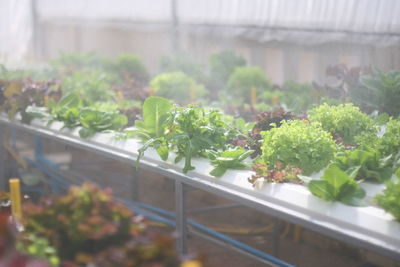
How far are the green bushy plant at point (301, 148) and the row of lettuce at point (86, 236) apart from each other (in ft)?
3.66

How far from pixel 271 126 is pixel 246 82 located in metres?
1.95

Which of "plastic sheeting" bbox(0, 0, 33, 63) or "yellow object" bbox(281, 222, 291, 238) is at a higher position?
"plastic sheeting" bbox(0, 0, 33, 63)

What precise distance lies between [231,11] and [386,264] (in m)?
3.43

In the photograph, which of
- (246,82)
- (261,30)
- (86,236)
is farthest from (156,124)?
(261,30)

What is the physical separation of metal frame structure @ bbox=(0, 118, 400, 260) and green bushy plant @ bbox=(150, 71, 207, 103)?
3.98 ft

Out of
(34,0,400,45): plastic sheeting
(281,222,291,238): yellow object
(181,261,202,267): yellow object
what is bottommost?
(281,222,291,238): yellow object

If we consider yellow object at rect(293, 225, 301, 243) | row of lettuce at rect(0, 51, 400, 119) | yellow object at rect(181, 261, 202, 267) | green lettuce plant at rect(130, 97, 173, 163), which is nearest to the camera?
yellow object at rect(181, 261, 202, 267)

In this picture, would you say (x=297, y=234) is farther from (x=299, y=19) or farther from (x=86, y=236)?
(x=86, y=236)

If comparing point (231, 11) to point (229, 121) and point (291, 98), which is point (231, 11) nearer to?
point (291, 98)

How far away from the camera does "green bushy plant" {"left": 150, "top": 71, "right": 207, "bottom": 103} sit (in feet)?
16.1

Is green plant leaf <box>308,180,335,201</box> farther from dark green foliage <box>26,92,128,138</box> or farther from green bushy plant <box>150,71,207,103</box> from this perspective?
green bushy plant <box>150,71,207,103</box>

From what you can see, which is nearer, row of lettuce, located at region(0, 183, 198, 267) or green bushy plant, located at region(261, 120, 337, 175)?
row of lettuce, located at region(0, 183, 198, 267)

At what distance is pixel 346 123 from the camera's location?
298 centimetres

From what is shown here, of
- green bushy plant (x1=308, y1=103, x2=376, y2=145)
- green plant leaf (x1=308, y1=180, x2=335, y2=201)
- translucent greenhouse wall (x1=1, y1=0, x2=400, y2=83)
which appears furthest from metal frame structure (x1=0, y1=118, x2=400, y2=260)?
translucent greenhouse wall (x1=1, y1=0, x2=400, y2=83)
